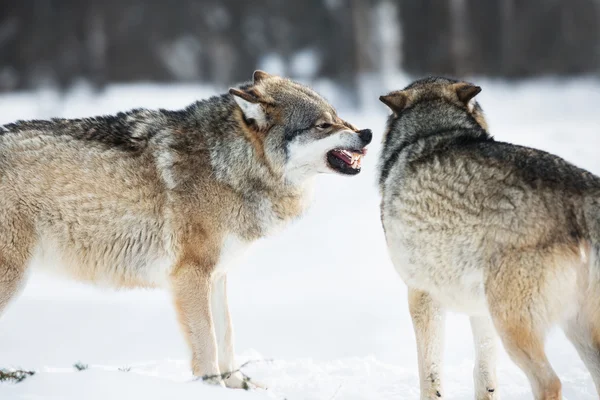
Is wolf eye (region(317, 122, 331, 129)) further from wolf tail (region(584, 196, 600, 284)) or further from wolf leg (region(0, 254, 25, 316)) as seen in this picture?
wolf leg (region(0, 254, 25, 316))

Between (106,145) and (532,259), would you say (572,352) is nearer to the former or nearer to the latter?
(532,259)

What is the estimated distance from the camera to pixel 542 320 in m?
3.45

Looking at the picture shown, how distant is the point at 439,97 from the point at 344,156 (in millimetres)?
755

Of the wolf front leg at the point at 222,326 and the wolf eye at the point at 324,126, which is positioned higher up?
the wolf eye at the point at 324,126

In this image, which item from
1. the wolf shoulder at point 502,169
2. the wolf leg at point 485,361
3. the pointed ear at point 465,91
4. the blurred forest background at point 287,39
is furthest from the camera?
the blurred forest background at point 287,39

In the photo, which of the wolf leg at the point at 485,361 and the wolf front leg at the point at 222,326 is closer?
the wolf leg at the point at 485,361

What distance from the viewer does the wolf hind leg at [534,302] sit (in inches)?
135

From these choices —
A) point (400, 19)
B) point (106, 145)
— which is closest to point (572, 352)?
point (106, 145)

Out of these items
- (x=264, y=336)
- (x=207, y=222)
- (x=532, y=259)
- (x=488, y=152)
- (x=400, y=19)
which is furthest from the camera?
(x=400, y=19)

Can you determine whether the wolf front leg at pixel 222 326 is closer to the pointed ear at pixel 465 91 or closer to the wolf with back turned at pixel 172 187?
the wolf with back turned at pixel 172 187

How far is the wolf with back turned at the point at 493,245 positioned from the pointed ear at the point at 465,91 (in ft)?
0.71

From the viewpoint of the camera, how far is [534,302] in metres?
3.43

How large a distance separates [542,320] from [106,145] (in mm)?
2748

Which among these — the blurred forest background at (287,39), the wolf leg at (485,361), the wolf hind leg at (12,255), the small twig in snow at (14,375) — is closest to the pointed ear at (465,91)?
the wolf leg at (485,361)
